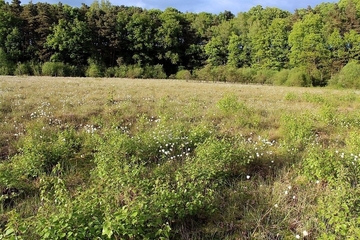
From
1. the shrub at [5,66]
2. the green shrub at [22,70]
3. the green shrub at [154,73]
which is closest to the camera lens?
the shrub at [5,66]

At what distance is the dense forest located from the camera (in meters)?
42.4

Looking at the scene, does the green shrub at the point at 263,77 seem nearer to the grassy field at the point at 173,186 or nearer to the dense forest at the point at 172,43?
the dense forest at the point at 172,43

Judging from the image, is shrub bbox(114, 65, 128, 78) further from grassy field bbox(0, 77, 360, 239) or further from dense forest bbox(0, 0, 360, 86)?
grassy field bbox(0, 77, 360, 239)

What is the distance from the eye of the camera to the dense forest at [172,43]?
4238cm

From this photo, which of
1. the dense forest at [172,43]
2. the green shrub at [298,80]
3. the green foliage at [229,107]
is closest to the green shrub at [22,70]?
the dense forest at [172,43]

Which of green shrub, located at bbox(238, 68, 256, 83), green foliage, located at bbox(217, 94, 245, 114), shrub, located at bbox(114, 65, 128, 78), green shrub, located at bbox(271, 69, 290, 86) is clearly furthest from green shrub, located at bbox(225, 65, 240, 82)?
green foliage, located at bbox(217, 94, 245, 114)

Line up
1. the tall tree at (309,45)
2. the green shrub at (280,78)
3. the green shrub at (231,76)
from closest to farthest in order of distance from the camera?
the green shrub at (280,78) < the green shrub at (231,76) < the tall tree at (309,45)

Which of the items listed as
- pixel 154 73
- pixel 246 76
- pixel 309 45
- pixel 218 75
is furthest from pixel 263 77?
pixel 154 73

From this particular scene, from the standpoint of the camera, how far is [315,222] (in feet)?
10.6

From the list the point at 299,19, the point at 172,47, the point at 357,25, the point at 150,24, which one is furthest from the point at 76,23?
the point at 357,25

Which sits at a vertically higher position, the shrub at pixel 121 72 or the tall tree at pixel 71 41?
the tall tree at pixel 71 41

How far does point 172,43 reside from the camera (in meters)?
57.9

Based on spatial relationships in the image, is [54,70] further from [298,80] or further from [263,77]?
[298,80]

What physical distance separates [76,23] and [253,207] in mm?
53402
